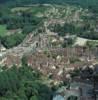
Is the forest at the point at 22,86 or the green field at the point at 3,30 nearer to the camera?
the forest at the point at 22,86

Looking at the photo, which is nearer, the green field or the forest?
the forest

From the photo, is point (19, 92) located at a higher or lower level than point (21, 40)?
higher

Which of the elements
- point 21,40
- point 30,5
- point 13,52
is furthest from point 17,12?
point 13,52

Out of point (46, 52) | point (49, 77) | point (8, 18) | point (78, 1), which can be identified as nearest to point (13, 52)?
point (46, 52)

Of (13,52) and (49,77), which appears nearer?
(49,77)

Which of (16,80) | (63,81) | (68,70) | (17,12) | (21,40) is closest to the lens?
(16,80)

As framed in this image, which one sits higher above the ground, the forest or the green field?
the forest

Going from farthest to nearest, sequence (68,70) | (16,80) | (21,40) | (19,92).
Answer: (21,40) → (68,70) → (16,80) → (19,92)

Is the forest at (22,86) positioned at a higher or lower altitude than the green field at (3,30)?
higher

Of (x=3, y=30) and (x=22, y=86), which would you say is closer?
(x=22, y=86)

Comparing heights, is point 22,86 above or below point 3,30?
above

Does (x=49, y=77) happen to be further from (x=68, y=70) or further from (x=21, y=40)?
(x=21, y=40)
